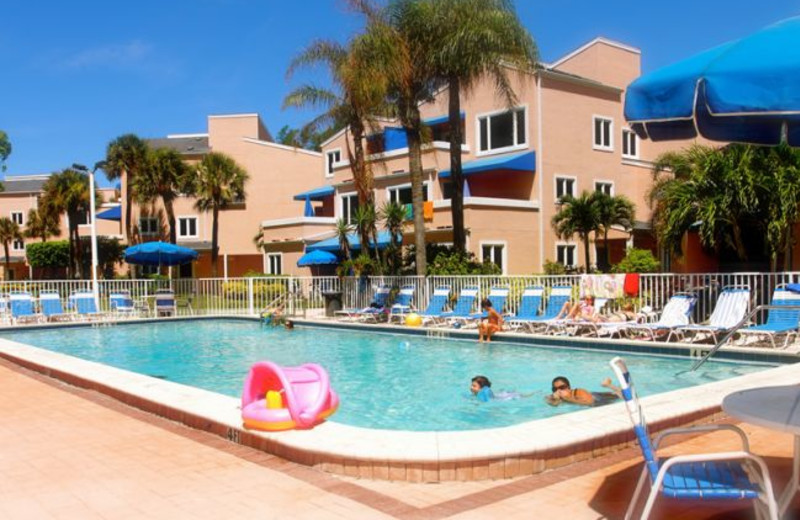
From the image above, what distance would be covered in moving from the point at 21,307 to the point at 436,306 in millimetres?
12486

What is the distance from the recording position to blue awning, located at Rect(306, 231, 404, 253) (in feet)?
98.3

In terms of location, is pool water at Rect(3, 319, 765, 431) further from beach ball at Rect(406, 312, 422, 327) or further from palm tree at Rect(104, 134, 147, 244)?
palm tree at Rect(104, 134, 147, 244)

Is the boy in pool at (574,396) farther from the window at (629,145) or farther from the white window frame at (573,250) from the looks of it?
the window at (629,145)

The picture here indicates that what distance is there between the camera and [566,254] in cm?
3098

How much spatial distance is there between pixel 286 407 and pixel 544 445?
2.44 meters

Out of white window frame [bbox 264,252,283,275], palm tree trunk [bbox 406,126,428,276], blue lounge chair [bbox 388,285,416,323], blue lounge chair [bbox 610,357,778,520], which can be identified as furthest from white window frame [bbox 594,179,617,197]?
blue lounge chair [bbox 610,357,778,520]

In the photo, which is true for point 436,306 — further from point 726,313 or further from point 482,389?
point 482,389

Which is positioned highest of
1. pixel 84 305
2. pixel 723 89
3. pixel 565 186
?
pixel 565 186

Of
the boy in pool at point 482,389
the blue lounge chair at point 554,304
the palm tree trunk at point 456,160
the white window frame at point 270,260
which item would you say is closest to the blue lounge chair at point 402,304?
the palm tree trunk at point 456,160

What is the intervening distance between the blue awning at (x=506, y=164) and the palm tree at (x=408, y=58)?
712 cm

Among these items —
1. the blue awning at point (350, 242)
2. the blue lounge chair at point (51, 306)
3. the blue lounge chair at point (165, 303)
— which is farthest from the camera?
the blue awning at point (350, 242)

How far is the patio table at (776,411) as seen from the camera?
3.67m

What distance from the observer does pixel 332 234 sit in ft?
115

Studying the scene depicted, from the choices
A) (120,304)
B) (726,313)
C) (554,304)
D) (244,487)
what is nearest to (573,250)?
(554,304)
